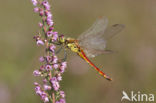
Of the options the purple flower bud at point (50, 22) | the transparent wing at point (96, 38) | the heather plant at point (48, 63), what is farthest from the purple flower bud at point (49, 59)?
the transparent wing at point (96, 38)

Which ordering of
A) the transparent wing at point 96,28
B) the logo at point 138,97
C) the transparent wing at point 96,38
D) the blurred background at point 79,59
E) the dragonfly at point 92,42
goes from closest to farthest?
the dragonfly at point 92,42, the transparent wing at point 96,38, the transparent wing at point 96,28, the logo at point 138,97, the blurred background at point 79,59

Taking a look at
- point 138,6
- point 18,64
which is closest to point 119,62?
point 18,64

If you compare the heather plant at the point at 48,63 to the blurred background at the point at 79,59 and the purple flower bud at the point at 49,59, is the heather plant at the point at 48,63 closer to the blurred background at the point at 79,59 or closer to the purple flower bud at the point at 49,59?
the purple flower bud at the point at 49,59

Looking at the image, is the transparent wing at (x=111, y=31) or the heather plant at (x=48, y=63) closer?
the heather plant at (x=48, y=63)

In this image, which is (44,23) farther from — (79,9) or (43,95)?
(79,9)

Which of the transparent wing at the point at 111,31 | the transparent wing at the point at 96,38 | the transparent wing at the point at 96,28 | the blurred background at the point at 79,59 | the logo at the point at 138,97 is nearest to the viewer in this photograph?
the transparent wing at the point at 96,38

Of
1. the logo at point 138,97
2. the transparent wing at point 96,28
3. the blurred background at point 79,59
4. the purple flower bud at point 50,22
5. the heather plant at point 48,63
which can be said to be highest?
the blurred background at point 79,59

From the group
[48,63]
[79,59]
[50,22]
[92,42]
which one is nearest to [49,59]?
[48,63]

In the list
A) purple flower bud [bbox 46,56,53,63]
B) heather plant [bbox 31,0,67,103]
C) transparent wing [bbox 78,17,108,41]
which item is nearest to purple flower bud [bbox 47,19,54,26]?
heather plant [bbox 31,0,67,103]

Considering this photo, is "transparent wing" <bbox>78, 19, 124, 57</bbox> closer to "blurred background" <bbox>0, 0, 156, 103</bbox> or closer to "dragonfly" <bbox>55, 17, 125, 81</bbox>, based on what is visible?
"dragonfly" <bbox>55, 17, 125, 81</bbox>
